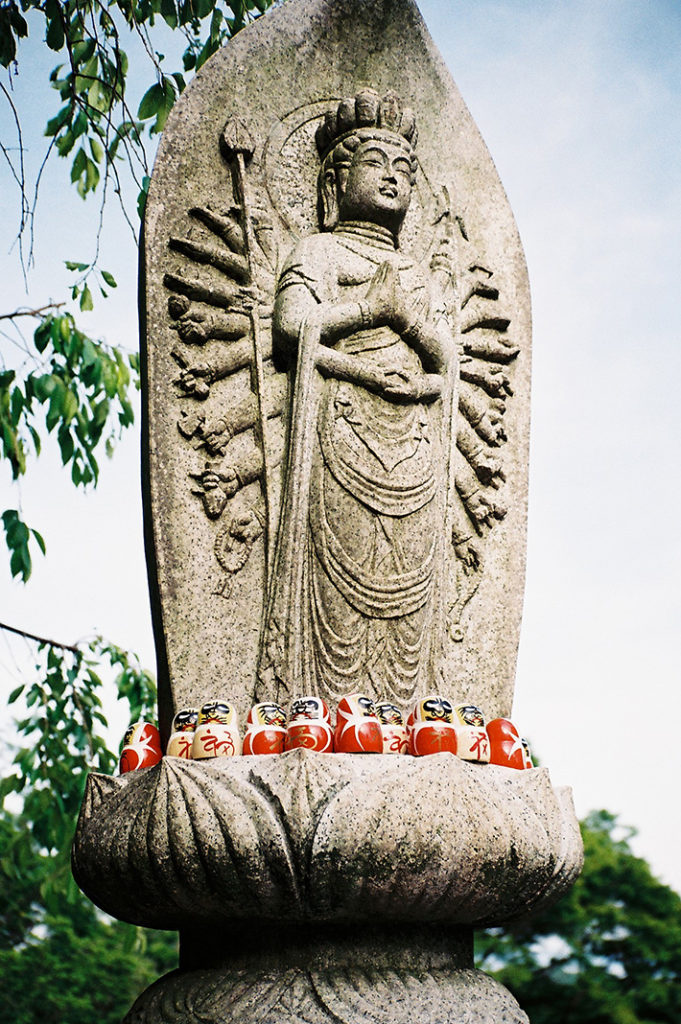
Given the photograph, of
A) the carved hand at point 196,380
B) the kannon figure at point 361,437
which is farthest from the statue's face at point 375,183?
the carved hand at point 196,380

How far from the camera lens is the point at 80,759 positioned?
527 cm

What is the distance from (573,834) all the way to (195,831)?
117cm

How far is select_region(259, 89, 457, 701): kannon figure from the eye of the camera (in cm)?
350

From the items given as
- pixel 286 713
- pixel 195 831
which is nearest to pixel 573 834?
pixel 286 713

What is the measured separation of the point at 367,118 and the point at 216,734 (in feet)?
8.23

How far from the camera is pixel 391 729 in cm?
302

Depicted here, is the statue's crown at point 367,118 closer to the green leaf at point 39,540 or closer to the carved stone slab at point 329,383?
the carved stone slab at point 329,383

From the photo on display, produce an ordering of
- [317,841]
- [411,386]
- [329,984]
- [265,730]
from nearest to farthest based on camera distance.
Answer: [317,841] → [329,984] → [265,730] → [411,386]

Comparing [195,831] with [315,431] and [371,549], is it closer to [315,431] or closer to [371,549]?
[371,549]

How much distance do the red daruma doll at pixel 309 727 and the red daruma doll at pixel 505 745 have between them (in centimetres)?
52

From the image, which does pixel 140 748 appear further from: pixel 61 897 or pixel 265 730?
pixel 61 897

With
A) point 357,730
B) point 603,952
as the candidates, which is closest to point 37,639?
point 357,730

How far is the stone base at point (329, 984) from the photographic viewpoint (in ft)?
8.77

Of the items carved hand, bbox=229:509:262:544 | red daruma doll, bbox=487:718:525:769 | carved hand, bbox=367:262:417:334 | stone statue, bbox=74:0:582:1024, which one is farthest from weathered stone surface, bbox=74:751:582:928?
carved hand, bbox=367:262:417:334
